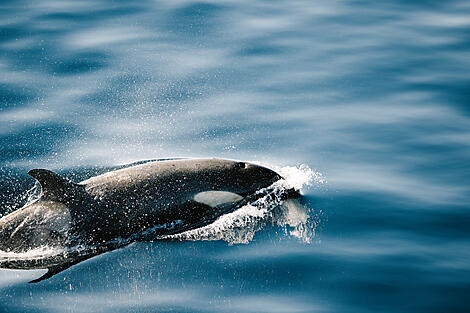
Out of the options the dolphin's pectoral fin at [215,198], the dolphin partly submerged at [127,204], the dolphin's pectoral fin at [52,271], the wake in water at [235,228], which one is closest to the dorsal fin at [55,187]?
Answer: the dolphin partly submerged at [127,204]

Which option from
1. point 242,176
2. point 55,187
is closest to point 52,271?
point 55,187

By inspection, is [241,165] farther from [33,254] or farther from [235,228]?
[33,254]

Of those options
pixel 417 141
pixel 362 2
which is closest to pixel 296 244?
pixel 417 141

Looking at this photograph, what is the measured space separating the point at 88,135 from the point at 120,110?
0.93 metres

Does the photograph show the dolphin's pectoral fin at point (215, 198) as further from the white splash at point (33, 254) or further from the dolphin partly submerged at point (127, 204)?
the white splash at point (33, 254)

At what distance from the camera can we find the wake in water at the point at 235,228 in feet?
23.5

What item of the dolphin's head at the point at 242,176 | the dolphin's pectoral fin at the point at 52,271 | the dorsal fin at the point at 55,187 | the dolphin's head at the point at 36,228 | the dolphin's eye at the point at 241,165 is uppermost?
the dorsal fin at the point at 55,187

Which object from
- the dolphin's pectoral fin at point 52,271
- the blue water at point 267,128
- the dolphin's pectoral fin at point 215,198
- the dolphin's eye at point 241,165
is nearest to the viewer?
the blue water at point 267,128

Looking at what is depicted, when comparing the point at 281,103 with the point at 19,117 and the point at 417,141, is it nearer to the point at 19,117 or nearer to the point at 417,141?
the point at 417,141

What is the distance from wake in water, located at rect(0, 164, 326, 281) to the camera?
7152 mm

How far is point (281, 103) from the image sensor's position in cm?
1112

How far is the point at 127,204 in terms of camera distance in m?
7.63

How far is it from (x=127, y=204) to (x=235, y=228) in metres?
1.21

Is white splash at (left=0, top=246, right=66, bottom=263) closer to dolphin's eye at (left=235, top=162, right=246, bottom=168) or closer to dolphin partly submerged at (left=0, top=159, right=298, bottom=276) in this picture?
dolphin partly submerged at (left=0, top=159, right=298, bottom=276)
